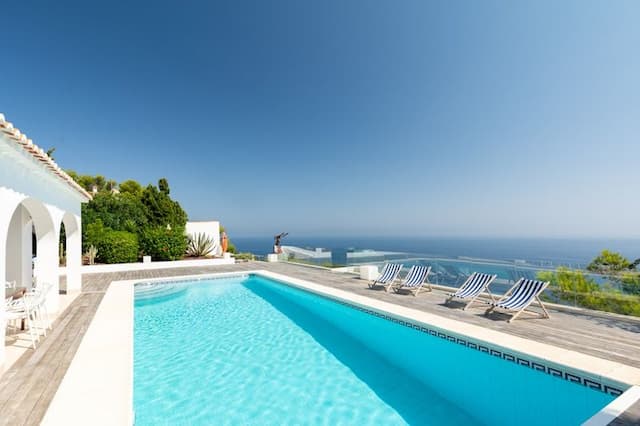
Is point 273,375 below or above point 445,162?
below

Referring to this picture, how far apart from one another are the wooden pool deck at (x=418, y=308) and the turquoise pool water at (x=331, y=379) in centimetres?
97

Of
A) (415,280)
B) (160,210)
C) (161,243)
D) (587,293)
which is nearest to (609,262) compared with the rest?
(587,293)

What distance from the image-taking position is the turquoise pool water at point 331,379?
3854mm

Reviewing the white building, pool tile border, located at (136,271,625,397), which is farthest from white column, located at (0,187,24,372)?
pool tile border, located at (136,271,625,397)

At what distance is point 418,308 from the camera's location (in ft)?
23.2

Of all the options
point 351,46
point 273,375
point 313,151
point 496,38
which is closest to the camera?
point 273,375

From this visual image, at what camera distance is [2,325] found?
3914mm

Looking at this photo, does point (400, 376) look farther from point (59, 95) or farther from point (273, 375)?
point (59, 95)

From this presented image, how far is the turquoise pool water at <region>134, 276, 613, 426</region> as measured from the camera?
3854mm

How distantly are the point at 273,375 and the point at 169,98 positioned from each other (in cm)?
2186

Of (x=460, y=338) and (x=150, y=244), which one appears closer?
(x=460, y=338)

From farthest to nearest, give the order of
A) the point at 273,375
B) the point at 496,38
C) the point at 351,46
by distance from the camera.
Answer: the point at 351,46
the point at 496,38
the point at 273,375

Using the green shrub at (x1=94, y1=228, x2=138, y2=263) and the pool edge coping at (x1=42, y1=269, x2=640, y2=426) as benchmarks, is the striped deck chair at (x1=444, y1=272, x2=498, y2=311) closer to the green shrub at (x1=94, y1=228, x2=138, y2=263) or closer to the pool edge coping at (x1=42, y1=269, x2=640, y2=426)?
the pool edge coping at (x1=42, y1=269, x2=640, y2=426)

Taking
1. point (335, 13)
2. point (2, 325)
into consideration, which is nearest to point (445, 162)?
point (335, 13)
